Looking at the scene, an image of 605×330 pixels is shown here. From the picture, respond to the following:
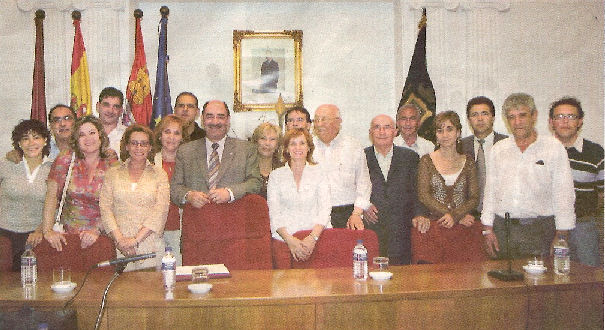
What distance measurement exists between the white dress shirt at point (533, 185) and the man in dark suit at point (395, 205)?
0.53 metres

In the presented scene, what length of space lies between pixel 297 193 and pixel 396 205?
0.88 m

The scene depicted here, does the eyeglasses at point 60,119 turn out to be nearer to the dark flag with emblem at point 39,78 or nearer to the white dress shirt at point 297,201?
the dark flag with emblem at point 39,78

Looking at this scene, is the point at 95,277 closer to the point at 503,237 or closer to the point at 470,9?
the point at 503,237

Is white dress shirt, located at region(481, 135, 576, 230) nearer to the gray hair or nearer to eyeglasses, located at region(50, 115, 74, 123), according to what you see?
the gray hair

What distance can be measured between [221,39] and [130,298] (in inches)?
152

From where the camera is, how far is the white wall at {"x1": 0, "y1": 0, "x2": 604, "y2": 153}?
5254mm

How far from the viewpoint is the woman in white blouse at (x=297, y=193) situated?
3314 millimetres

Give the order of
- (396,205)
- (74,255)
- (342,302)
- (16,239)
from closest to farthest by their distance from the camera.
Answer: (342,302) < (74,255) < (16,239) < (396,205)

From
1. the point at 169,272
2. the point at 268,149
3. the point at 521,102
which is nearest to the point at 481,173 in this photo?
the point at 521,102

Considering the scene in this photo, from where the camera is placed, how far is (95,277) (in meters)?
2.65

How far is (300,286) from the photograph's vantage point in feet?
7.95

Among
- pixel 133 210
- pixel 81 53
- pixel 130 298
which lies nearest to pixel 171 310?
pixel 130 298

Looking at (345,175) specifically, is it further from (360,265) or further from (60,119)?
(60,119)

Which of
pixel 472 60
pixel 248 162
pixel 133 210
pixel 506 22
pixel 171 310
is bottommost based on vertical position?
pixel 171 310
